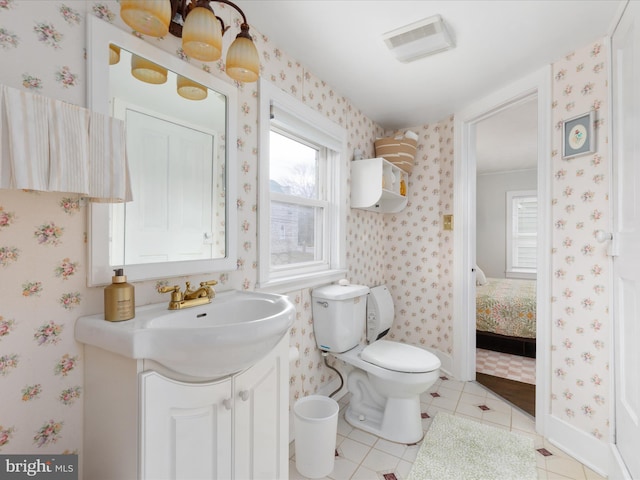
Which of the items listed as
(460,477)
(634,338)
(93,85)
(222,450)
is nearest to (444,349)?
(460,477)

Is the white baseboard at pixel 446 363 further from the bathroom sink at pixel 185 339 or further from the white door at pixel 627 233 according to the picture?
the bathroom sink at pixel 185 339

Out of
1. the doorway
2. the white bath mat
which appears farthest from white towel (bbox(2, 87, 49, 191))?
the doorway

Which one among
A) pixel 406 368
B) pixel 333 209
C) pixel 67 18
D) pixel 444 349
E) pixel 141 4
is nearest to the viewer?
pixel 141 4

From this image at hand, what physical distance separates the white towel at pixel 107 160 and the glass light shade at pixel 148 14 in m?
0.28

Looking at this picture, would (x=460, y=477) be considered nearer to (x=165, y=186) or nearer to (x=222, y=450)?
(x=222, y=450)

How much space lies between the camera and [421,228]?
2939 mm

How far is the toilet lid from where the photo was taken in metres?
1.80

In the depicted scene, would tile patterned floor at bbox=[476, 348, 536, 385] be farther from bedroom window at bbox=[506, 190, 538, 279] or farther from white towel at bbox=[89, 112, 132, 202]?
white towel at bbox=[89, 112, 132, 202]

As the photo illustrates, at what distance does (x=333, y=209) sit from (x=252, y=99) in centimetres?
97

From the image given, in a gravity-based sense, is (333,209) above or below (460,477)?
above

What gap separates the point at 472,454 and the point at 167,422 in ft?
5.38

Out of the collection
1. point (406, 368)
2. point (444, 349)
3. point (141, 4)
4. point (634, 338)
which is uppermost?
point (141, 4)

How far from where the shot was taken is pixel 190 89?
1.35 metres

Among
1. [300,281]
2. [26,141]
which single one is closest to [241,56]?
[26,141]
